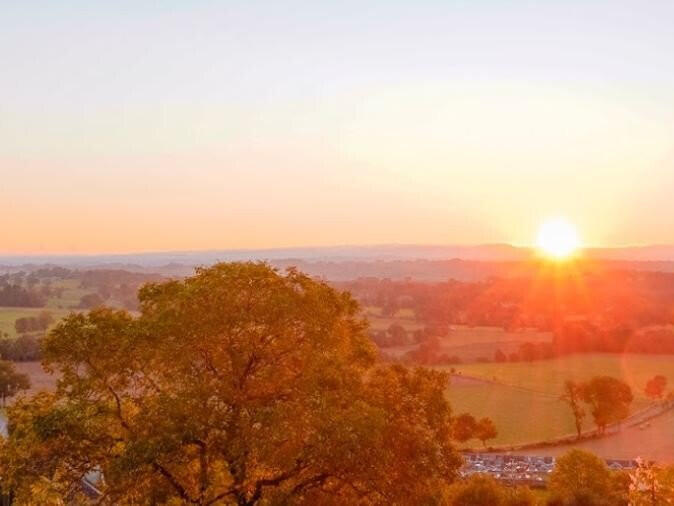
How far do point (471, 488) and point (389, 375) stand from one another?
718 inches

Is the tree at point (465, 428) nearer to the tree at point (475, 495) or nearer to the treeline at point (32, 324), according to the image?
the tree at point (475, 495)

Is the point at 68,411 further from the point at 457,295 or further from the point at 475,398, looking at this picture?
the point at 457,295

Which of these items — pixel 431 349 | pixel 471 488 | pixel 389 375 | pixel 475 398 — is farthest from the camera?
pixel 431 349

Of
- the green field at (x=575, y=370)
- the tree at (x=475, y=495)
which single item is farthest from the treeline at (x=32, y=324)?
the tree at (x=475, y=495)

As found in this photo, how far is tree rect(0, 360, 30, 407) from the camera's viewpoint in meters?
74.1

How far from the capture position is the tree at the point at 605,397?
69.2 meters

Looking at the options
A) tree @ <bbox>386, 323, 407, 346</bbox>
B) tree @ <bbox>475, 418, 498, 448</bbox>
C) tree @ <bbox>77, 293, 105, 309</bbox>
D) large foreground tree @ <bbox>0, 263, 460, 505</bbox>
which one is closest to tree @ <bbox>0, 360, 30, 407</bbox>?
tree @ <bbox>475, 418, 498, 448</bbox>

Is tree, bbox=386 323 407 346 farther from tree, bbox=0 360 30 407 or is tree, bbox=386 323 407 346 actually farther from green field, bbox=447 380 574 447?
tree, bbox=0 360 30 407

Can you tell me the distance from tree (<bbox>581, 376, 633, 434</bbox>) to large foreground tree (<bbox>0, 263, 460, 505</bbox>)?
183ft

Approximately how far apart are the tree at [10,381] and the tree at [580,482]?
183ft

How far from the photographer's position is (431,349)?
11075 centimetres

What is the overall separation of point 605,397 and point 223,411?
60.5 meters

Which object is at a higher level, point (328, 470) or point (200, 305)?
point (200, 305)

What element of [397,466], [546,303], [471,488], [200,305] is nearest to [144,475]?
[200,305]
